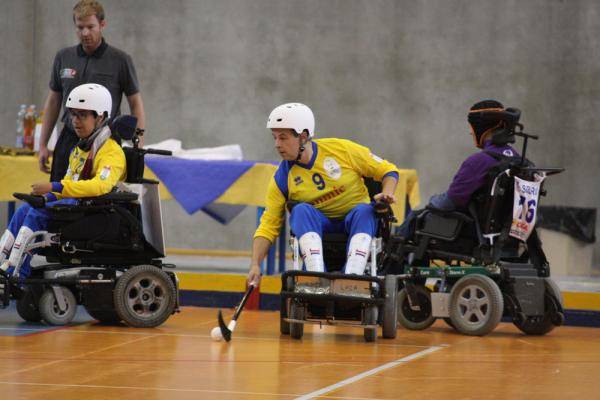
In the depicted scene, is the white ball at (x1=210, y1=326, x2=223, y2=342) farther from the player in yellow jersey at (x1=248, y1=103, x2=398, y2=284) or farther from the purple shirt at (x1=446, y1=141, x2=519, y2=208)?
the purple shirt at (x1=446, y1=141, x2=519, y2=208)

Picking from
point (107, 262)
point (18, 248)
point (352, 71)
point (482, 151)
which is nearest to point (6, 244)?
point (18, 248)

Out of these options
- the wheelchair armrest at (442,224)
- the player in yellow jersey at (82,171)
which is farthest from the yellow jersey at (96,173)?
the wheelchair armrest at (442,224)

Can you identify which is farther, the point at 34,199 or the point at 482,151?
the point at 482,151

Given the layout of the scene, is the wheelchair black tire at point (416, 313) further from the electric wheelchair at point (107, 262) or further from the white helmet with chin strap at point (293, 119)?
the electric wheelchair at point (107, 262)

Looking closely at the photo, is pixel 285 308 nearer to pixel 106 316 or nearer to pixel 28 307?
pixel 106 316

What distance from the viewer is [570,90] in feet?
33.4

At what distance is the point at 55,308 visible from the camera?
19.0 ft

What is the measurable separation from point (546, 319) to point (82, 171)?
236 centimetres

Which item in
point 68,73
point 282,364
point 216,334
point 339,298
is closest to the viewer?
point 282,364

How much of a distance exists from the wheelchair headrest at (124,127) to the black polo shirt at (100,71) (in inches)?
16.1

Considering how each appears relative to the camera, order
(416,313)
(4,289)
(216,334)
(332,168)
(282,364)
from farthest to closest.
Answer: (416,313)
(332,168)
(4,289)
(216,334)
(282,364)

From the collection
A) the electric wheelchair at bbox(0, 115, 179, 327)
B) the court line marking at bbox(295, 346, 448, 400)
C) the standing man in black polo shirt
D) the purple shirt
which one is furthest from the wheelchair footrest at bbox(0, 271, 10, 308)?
the purple shirt

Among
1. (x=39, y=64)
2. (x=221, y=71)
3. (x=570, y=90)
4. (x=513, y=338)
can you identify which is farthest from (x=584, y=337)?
(x=39, y=64)

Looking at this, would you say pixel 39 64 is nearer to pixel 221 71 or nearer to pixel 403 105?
pixel 221 71
